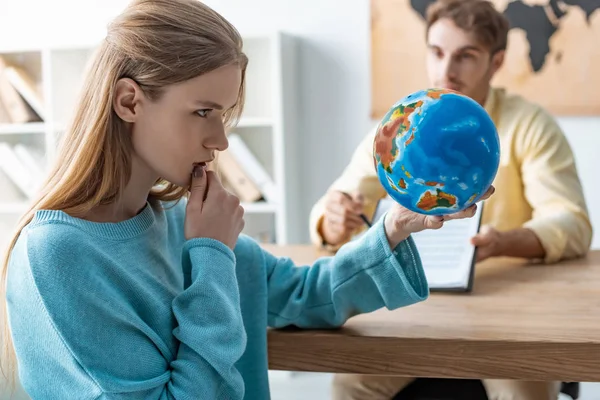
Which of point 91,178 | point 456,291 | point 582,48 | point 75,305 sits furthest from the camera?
point 582,48

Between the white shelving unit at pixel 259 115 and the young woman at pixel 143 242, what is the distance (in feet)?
7.99

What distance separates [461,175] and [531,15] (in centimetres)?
277

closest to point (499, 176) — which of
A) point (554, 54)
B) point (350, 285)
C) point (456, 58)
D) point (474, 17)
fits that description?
point (456, 58)

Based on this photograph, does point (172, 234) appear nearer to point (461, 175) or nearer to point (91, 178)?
point (91, 178)

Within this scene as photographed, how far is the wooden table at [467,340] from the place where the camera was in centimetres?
134

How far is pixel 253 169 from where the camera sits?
3900mm

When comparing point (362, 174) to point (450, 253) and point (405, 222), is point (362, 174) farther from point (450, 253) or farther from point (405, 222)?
point (405, 222)

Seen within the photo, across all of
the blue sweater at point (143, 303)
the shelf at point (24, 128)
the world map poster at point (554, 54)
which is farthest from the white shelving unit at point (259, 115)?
the blue sweater at point (143, 303)

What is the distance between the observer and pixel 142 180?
4.45ft

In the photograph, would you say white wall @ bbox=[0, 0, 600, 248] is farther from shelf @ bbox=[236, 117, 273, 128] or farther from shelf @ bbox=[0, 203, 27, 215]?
shelf @ bbox=[0, 203, 27, 215]

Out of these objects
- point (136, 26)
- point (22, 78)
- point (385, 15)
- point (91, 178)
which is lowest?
point (22, 78)

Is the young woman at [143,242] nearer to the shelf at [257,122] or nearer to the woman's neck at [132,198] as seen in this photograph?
the woman's neck at [132,198]

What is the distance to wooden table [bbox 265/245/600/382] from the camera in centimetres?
134

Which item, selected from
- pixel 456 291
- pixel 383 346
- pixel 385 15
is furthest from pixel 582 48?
pixel 383 346
